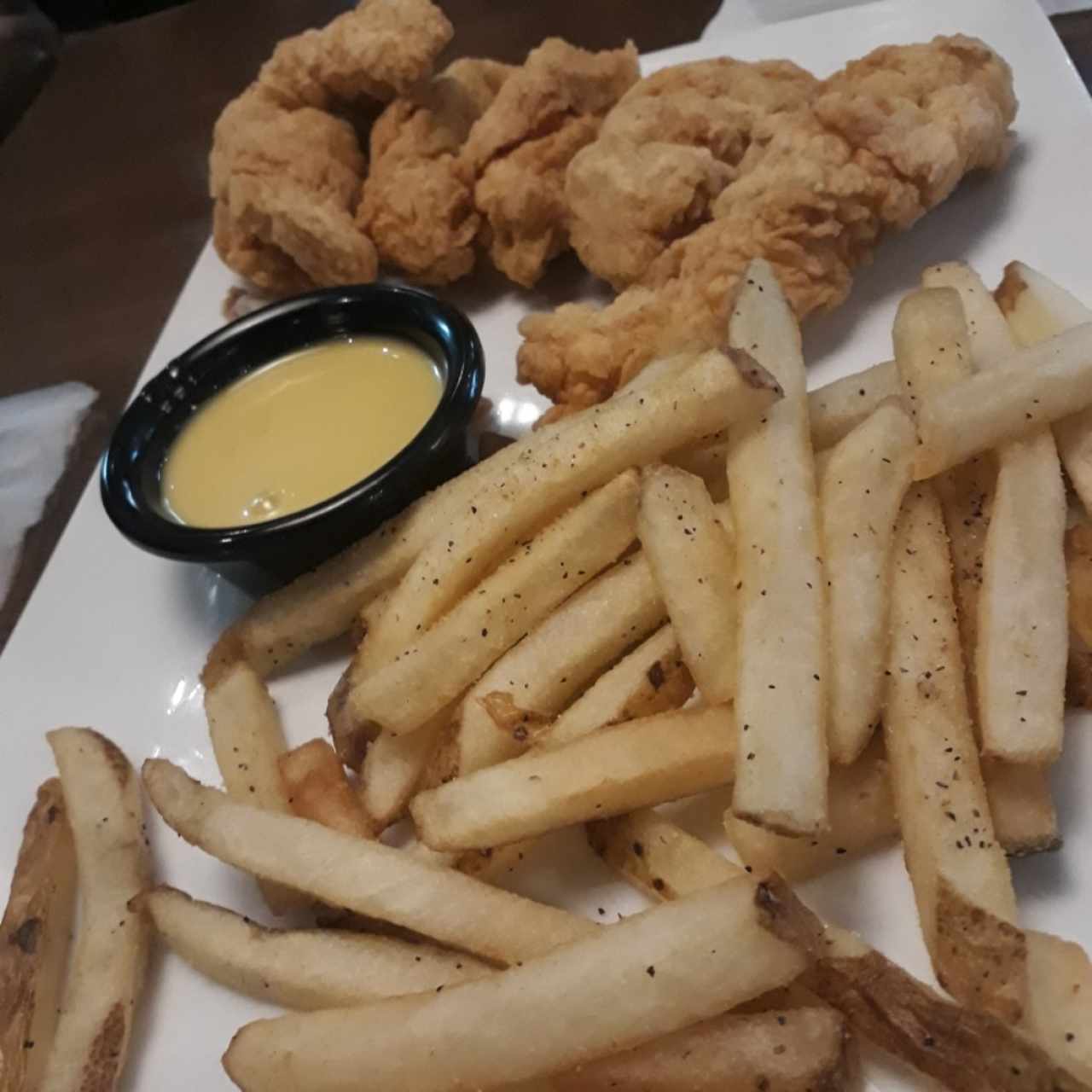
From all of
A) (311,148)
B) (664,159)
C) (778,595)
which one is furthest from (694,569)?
(311,148)

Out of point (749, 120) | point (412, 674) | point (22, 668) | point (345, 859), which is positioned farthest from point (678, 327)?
point (22, 668)

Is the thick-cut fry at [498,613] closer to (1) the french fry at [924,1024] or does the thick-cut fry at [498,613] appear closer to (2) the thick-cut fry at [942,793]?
(2) the thick-cut fry at [942,793]

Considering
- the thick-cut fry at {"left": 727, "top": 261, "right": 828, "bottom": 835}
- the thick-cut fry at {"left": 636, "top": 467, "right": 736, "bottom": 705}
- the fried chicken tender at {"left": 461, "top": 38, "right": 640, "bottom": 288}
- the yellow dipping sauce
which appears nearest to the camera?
the thick-cut fry at {"left": 727, "top": 261, "right": 828, "bottom": 835}

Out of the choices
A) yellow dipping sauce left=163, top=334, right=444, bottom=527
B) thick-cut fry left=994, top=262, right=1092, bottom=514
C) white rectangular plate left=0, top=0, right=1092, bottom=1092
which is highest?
thick-cut fry left=994, top=262, right=1092, bottom=514

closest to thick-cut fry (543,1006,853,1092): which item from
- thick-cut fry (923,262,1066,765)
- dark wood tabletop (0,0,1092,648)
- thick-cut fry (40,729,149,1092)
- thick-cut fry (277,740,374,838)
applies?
thick-cut fry (923,262,1066,765)

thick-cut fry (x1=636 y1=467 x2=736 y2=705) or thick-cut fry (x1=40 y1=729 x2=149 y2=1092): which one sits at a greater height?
thick-cut fry (x1=636 y1=467 x2=736 y2=705)

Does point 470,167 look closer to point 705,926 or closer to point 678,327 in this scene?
point 678,327

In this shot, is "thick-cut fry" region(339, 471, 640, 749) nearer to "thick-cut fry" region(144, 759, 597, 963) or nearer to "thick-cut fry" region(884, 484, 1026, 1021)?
"thick-cut fry" region(144, 759, 597, 963)
